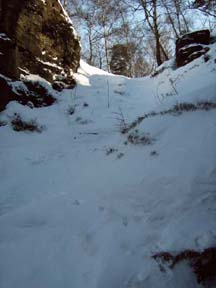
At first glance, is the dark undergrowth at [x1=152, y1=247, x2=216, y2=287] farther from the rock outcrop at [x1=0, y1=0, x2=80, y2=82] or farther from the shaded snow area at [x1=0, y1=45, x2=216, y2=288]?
the rock outcrop at [x1=0, y1=0, x2=80, y2=82]

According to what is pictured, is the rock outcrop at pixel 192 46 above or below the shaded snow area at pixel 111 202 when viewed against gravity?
above

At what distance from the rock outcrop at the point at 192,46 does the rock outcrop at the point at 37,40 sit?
4822 mm

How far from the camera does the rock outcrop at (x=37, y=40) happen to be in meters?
7.82

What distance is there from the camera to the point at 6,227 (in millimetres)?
3303

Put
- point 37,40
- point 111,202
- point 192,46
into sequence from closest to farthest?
1. point 111,202
2. point 37,40
3. point 192,46

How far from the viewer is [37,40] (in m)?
8.95

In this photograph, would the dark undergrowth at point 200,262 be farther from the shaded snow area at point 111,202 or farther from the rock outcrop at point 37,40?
the rock outcrop at point 37,40

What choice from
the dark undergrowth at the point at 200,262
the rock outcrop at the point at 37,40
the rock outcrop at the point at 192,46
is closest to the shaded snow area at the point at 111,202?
the dark undergrowth at the point at 200,262

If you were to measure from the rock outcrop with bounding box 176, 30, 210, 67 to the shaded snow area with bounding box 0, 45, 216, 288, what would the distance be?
22.8 feet

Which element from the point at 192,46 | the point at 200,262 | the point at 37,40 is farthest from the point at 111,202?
the point at 192,46

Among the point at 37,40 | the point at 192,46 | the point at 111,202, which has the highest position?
the point at 192,46

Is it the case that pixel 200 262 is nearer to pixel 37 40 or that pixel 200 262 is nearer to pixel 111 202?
pixel 111 202

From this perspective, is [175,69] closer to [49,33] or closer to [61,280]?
[49,33]

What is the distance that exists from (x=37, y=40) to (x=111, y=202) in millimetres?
7307
